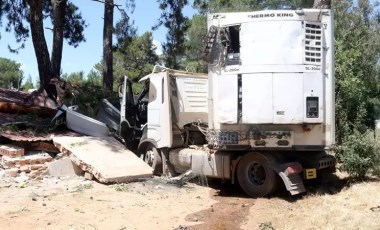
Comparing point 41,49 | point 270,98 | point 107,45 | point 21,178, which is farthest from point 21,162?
point 107,45

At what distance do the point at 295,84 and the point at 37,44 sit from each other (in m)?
10.2

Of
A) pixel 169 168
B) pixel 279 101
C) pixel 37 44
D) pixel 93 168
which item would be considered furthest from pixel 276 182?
pixel 37 44

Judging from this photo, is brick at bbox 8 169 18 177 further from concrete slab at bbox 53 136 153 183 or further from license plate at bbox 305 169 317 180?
license plate at bbox 305 169 317 180

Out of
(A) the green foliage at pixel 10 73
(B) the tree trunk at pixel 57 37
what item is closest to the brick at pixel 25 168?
(B) the tree trunk at pixel 57 37

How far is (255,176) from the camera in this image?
8.77 meters

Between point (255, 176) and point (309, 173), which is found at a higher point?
point (309, 173)

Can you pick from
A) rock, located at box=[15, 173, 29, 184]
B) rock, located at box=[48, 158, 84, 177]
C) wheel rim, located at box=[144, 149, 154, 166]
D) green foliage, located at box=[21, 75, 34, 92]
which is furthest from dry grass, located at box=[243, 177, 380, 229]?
green foliage, located at box=[21, 75, 34, 92]

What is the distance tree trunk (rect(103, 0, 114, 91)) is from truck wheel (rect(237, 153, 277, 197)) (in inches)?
354

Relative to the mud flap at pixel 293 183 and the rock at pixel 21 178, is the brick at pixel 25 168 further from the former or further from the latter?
the mud flap at pixel 293 183

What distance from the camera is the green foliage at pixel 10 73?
5988 centimetres

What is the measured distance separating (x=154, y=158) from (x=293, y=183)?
3.58m

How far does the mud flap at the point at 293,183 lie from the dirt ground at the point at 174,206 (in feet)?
0.65

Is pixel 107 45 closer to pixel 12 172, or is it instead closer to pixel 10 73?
pixel 12 172

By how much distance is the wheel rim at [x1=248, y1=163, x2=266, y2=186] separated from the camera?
8.66m
